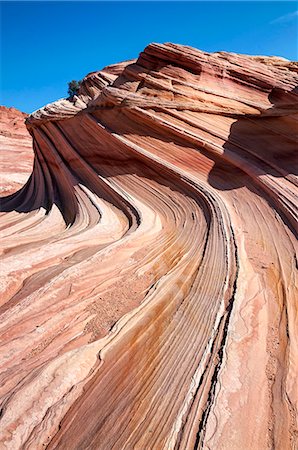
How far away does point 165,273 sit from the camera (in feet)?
12.6

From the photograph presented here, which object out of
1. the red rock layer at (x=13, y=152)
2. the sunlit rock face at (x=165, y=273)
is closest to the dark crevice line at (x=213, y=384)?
the sunlit rock face at (x=165, y=273)

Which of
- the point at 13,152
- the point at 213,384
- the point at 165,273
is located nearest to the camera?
the point at 213,384

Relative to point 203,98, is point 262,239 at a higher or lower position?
lower

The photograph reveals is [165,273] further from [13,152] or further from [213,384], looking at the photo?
[13,152]

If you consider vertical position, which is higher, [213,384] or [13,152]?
[13,152]

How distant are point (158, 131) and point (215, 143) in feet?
4.35

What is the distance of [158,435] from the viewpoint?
195 centimetres

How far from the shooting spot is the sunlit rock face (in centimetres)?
212

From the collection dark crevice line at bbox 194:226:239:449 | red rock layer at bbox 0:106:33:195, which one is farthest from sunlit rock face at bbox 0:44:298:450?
red rock layer at bbox 0:106:33:195

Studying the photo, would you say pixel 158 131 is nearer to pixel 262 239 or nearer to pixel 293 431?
pixel 262 239

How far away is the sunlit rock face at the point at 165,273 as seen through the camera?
83.4 inches

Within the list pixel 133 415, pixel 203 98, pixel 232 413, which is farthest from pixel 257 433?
pixel 203 98

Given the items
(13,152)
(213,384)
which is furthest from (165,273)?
(13,152)

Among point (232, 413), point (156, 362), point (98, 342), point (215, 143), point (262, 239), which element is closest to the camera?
point (232, 413)
